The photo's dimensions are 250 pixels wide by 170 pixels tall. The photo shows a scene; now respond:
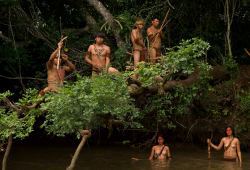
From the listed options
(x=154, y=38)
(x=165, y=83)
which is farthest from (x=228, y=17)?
(x=165, y=83)

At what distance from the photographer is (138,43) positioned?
37.0 ft

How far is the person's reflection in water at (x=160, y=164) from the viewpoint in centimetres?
1095

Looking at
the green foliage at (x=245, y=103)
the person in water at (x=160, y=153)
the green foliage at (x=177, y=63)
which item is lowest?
the person in water at (x=160, y=153)

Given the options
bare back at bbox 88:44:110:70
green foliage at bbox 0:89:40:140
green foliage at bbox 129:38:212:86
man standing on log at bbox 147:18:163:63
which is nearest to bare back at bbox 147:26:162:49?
man standing on log at bbox 147:18:163:63

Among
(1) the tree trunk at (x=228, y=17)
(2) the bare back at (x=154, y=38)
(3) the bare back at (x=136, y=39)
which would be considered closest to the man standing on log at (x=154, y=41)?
(2) the bare back at (x=154, y=38)

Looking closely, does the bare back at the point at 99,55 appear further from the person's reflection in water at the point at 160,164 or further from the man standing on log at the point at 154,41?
the person's reflection in water at the point at 160,164

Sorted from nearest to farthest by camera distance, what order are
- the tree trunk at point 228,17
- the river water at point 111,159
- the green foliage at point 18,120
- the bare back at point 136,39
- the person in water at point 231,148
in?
the green foliage at point 18,120, the river water at point 111,159, the bare back at point 136,39, the person in water at point 231,148, the tree trunk at point 228,17

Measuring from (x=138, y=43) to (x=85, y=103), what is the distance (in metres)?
3.26

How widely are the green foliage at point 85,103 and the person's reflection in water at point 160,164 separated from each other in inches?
101

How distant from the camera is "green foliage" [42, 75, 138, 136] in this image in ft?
27.7

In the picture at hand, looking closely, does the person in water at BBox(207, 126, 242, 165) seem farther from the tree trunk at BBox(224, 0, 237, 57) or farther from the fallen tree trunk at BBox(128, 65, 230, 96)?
the tree trunk at BBox(224, 0, 237, 57)

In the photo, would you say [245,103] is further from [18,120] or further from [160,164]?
[18,120]

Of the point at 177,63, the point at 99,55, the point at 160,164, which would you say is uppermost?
the point at 99,55

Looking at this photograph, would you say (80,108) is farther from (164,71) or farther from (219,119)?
(219,119)
